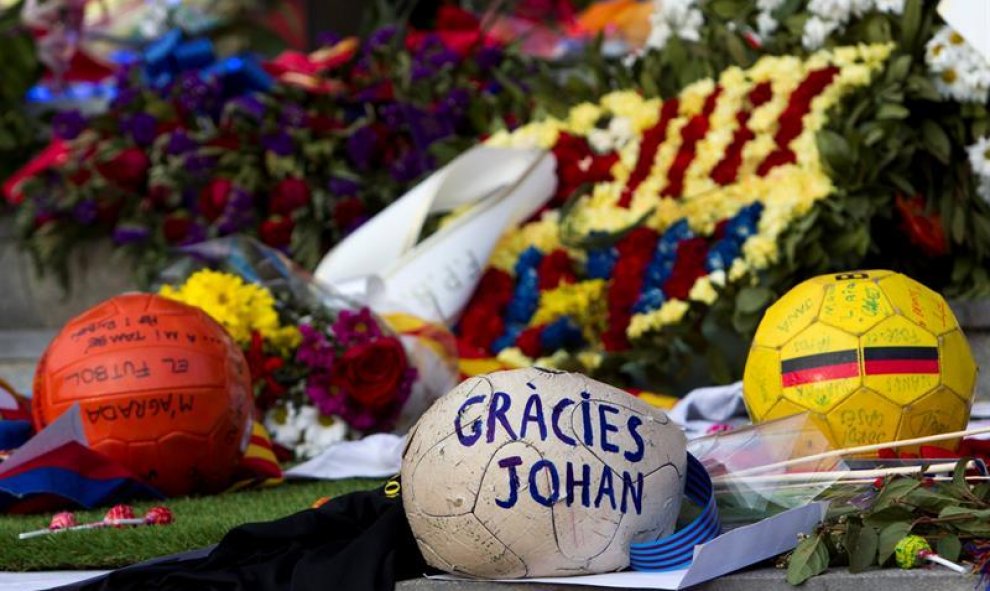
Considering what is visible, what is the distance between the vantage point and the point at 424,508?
2.72 metres

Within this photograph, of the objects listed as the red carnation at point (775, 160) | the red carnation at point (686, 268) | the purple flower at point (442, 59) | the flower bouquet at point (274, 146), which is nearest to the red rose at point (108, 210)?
the flower bouquet at point (274, 146)

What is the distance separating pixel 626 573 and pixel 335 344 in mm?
2498

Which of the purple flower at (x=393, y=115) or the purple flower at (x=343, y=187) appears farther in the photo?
the purple flower at (x=393, y=115)

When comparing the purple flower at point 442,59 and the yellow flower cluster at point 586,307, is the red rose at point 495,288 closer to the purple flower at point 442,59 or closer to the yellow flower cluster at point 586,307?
the yellow flower cluster at point 586,307

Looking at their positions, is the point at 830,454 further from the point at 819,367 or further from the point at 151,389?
the point at 151,389

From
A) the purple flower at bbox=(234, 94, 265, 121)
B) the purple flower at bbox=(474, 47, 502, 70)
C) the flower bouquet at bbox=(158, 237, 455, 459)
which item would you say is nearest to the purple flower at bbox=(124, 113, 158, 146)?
the purple flower at bbox=(234, 94, 265, 121)

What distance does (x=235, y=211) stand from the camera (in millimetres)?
7000

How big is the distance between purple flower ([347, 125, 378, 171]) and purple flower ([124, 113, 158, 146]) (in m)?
0.99

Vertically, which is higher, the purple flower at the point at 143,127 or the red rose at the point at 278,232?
the purple flower at the point at 143,127

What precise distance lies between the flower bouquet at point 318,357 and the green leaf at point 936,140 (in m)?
1.70

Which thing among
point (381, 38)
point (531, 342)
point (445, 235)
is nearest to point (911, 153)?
point (531, 342)

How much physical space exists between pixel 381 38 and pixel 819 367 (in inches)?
182

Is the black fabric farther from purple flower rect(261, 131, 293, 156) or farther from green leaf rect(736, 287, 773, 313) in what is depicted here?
purple flower rect(261, 131, 293, 156)

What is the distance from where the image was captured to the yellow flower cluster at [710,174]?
5125mm
